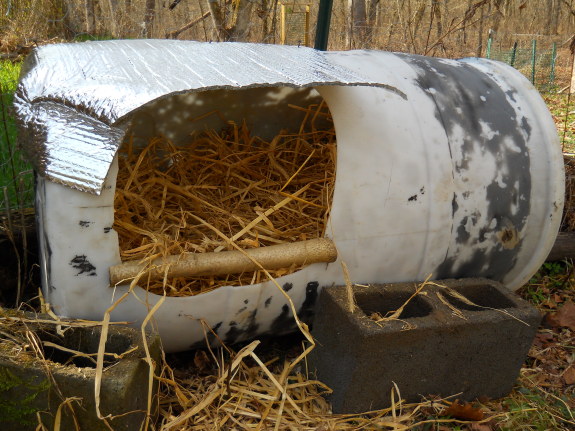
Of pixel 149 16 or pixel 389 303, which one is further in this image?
pixel 149 16

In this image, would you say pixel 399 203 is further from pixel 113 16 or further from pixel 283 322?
pixel 113 16

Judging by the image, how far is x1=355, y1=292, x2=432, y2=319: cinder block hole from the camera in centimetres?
201

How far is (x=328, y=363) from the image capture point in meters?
1.92

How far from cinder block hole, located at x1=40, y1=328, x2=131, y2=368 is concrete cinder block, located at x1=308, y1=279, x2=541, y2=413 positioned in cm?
65

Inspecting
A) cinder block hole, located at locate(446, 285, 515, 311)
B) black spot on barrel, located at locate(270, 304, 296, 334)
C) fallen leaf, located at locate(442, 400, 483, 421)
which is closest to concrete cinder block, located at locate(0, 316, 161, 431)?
black spot on barrel, located at locate(270, 304, 296, 334)

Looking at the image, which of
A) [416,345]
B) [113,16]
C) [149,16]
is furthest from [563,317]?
[113,16]

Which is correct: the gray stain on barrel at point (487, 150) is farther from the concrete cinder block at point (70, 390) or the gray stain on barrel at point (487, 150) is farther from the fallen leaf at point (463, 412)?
the concrete cinder block at point (70, 390)

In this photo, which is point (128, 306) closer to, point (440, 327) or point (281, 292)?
point (281, 292)

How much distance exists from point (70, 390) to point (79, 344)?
0.71ft

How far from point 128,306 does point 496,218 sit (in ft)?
4.33

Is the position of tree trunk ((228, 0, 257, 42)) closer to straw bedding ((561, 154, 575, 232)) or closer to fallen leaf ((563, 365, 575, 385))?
straw bedding ((561, 154, 575, 232))

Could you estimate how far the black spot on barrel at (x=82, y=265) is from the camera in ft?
5.46

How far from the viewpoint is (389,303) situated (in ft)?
6.75

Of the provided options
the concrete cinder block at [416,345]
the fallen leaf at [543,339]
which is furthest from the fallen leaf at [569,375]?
the concrete cinder block at [416,345]
